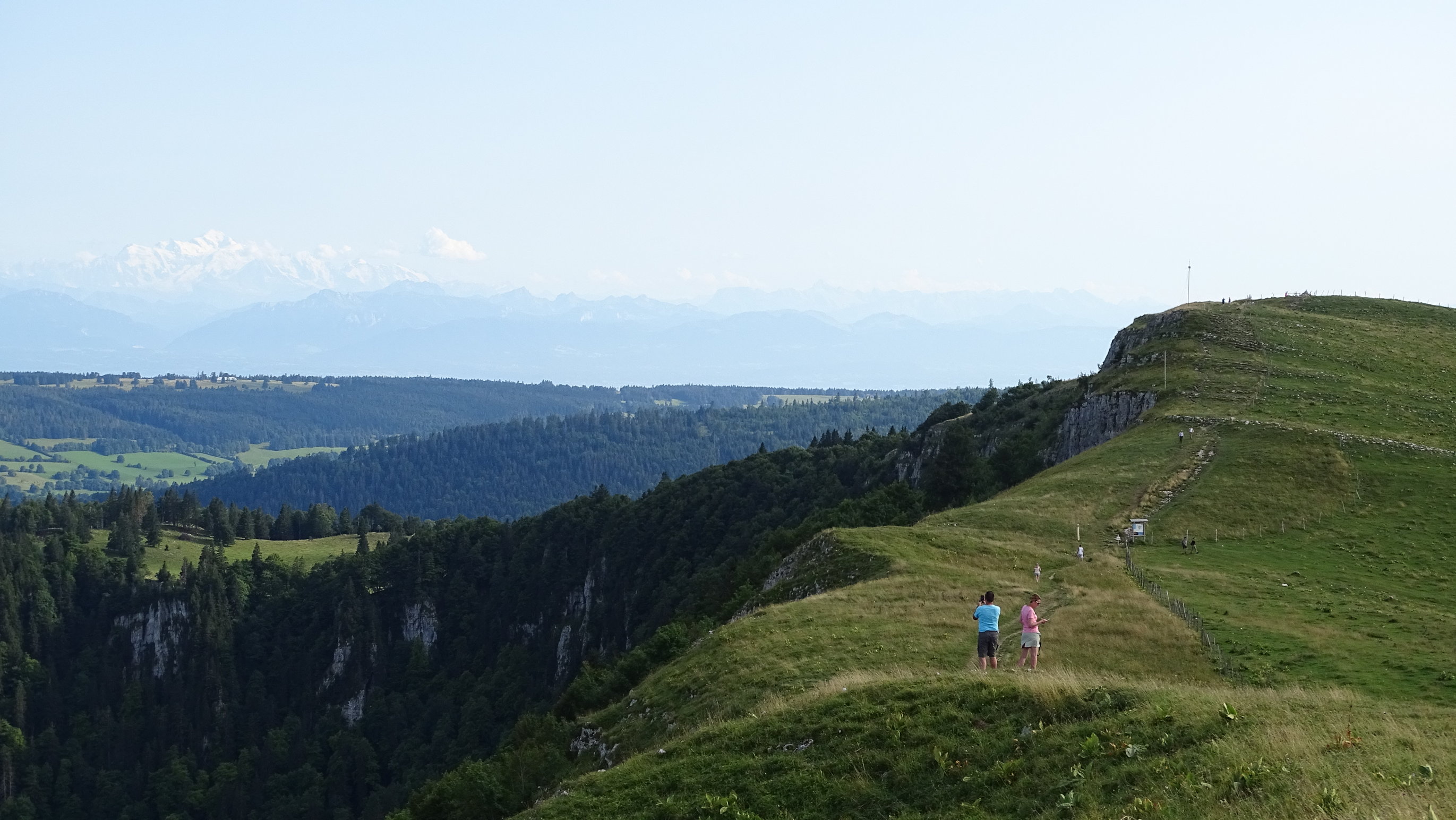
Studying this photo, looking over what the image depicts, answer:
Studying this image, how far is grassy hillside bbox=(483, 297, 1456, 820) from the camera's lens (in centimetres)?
1811

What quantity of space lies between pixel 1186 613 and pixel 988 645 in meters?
10.1

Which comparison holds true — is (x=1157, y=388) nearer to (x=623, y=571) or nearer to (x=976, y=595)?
(x=976, y=595)

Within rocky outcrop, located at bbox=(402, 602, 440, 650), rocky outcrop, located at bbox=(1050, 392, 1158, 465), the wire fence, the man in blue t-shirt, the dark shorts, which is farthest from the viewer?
rocky outcrop, located at bbox=(402, 602, 440, 650)

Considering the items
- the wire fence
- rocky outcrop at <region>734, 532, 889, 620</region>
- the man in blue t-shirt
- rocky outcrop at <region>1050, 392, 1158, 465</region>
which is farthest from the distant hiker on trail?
rocky outcrop at <region>1050, 392, 1158, 465</region>

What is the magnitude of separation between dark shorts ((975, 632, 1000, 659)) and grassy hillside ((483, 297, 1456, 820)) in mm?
944

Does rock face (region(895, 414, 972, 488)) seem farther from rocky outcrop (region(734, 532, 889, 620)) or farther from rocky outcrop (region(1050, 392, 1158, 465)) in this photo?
rocky outcrop (region(734, 532, 889, 620))

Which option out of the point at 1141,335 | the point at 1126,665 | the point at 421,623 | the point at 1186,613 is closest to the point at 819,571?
the point at 1186,613

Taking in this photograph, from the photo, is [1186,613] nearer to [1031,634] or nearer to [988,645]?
[1031,634]

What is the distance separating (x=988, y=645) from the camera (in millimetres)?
28359

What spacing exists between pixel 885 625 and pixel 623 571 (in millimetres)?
122390

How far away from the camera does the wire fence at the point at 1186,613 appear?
30.0 metres

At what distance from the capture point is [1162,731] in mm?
19266

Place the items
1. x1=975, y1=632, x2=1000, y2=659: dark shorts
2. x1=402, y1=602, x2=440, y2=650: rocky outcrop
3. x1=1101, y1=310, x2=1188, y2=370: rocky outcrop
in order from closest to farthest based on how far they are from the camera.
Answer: x1=975, y1=632, x2=1000, y2=659: dark shorts → x1=1101, y1=310, x2=1188, y2=370: rocky outcrop → x1=402, y1=602, x2=440, y2=650: rocky outcrop

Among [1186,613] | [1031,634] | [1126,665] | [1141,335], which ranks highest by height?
[1141,335]
